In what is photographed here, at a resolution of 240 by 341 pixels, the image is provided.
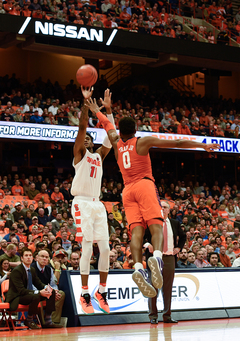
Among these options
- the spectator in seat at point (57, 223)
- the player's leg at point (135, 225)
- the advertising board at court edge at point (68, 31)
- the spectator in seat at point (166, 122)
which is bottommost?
the player's leg at point (135, 225)

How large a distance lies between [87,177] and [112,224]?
949cm

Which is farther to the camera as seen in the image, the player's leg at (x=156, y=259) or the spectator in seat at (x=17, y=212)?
the spectator in seat at (x=17, y=212)

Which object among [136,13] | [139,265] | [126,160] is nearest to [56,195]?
[136,13]

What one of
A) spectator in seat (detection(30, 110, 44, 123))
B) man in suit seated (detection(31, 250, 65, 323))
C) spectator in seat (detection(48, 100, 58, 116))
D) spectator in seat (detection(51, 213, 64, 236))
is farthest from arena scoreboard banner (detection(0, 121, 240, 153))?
man in suit seated (detection(31, 250, 65, 323))

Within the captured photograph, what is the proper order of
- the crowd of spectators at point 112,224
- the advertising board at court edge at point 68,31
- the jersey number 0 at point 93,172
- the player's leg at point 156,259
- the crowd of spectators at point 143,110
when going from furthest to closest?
the advertising board at court edge at point 68,31 → the crowd of spectators at point 143,110 → the crowd of spectators at point 112,224 → the jersey number 0 at point 93,172 → the player's leg at point 156,259

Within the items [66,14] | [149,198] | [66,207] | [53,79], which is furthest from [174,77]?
[149,198]

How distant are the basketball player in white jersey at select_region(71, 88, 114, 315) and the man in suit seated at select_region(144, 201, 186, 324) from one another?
1605mm

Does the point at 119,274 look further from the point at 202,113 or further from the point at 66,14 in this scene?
the point at 202,113

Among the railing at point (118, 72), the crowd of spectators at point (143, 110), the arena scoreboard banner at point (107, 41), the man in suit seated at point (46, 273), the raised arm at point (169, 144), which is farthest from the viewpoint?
the railing at point (118, 72)

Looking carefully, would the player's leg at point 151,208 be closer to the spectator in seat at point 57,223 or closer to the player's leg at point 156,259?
the player's leg at point 156,259

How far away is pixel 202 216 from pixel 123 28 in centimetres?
983

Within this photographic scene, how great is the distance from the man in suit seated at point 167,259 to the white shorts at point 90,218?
1.64 m

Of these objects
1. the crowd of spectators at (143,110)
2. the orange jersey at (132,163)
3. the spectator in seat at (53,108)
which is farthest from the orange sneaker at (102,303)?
the spectator in seat at (53,108)

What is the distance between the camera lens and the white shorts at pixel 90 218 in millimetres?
7512
